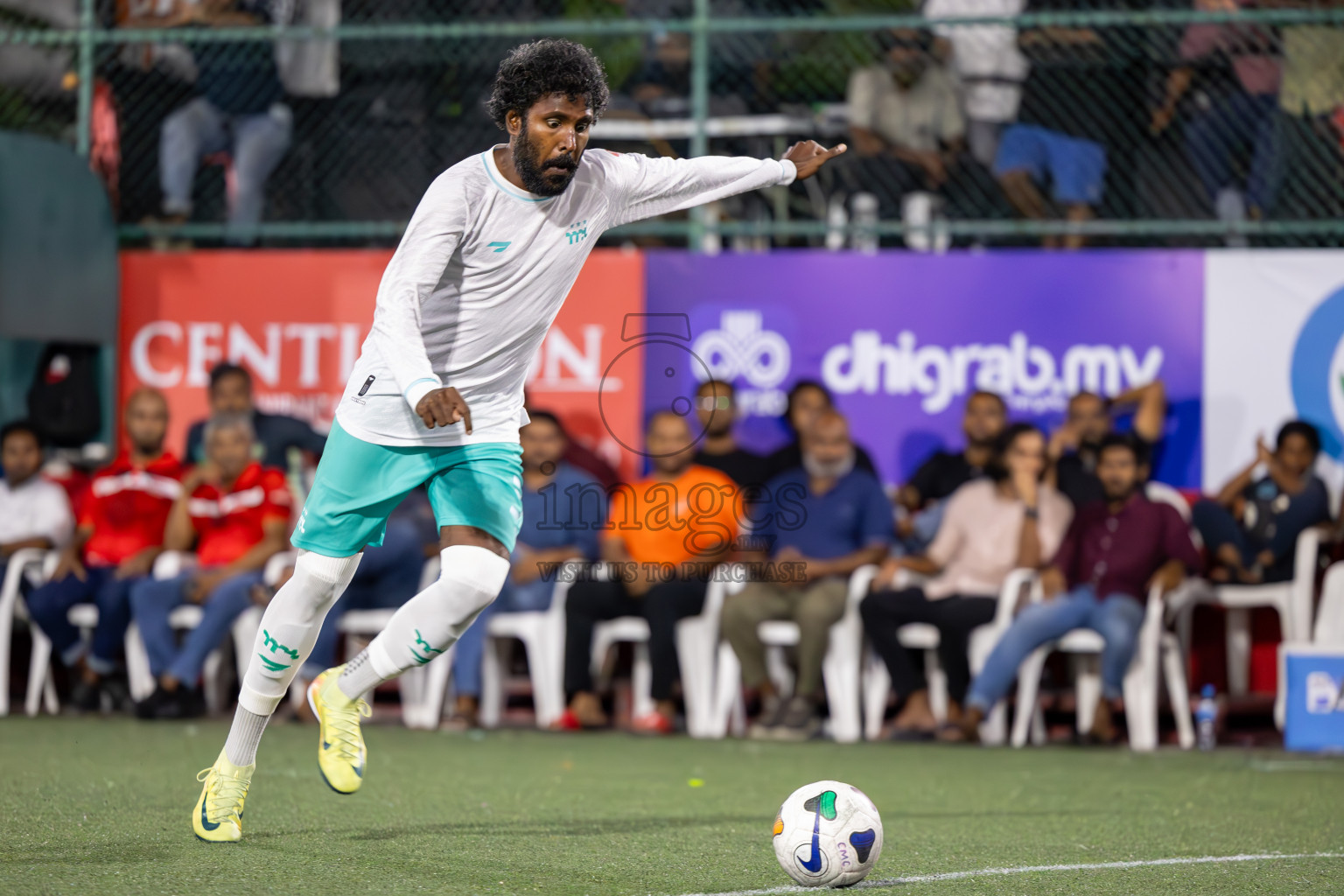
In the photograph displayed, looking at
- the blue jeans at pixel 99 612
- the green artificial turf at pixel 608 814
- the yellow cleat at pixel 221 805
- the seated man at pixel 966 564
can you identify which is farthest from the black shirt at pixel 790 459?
the yellow cleat at pixel 221 805

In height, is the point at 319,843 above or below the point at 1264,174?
below

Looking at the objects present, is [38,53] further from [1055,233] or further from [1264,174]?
[1264,174]

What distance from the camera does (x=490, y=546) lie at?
524 centimetres

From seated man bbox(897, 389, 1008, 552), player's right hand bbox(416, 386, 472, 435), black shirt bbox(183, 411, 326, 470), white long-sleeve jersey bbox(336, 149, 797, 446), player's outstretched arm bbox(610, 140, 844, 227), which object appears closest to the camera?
player's right hand bbox(416, 386, 472, 435)

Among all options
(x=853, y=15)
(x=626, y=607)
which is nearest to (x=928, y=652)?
(x=626, y=607)

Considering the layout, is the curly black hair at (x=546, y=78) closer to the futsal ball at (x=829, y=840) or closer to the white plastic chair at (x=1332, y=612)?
the futsal ball at (x=829, y=840)

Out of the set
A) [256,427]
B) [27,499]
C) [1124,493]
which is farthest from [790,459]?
[27,499]

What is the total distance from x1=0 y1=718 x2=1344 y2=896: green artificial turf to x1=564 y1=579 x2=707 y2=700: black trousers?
452 mm

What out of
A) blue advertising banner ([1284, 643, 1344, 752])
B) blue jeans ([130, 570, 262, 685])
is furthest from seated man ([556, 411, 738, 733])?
blue advertising banner ([1284, 643, 1344, 752])

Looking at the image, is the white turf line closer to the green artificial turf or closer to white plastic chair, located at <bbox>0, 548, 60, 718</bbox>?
the green artificial turf

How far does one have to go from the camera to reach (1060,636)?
29.9ft

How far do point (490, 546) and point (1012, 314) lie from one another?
19.3 ft

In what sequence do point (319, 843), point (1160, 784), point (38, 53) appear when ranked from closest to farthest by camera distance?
point (319, 843)
point (1160, 784)
point (38, 53)

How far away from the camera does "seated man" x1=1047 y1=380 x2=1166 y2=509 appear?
9695 millimetres
